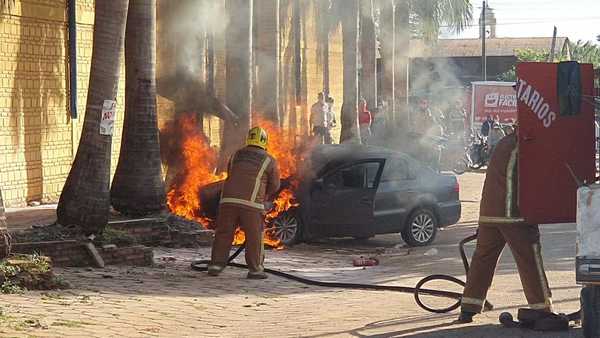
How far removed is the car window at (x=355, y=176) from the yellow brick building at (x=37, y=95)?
5.27 metres

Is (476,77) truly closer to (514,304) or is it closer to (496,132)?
(496,132)

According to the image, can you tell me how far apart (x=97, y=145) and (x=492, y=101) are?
31.1m

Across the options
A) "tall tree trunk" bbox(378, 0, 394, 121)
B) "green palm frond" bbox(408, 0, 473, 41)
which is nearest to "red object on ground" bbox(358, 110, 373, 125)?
"tall tree trunk" bbox(378, 0, 394, 121)

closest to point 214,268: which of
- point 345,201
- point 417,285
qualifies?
point 417,285

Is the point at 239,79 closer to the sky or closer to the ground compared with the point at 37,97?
closer to the sky

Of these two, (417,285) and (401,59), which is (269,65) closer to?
(417,285)

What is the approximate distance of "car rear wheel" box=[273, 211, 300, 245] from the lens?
18000 millimetres

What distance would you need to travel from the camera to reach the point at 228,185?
44.5 feet

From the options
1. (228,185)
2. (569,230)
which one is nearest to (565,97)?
(228,185)

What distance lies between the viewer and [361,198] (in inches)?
727

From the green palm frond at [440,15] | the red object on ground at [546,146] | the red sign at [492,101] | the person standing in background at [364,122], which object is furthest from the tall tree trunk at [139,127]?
the red sign at [492,101]

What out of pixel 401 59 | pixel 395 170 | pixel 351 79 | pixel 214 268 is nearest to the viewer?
pixel 214 268

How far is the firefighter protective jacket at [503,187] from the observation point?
390 inches

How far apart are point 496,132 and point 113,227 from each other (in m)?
24.6
